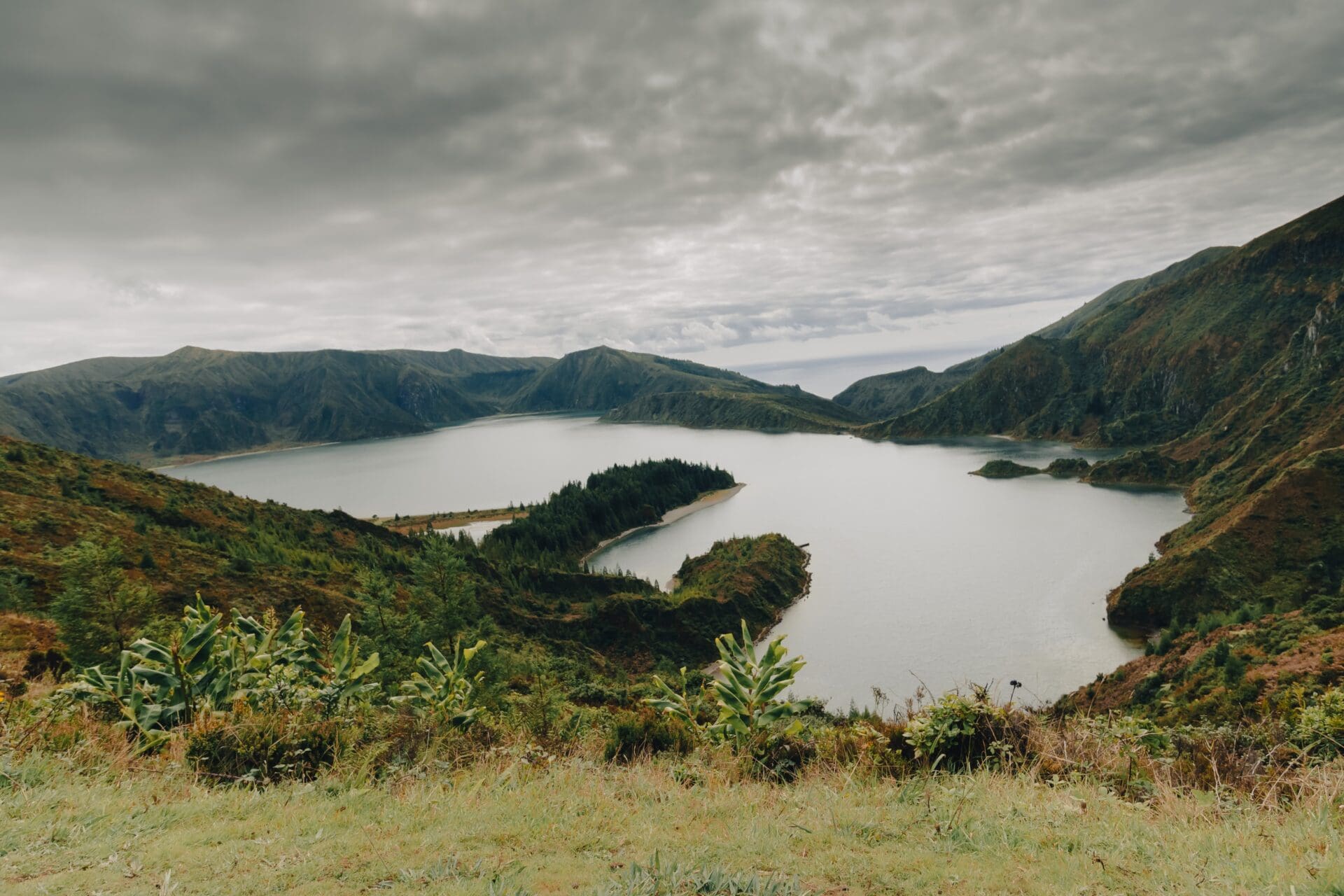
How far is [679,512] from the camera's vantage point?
438ft

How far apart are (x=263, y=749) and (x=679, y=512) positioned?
128 m

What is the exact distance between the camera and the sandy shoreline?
109 metres

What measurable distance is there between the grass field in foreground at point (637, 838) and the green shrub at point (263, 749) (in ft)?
1.15

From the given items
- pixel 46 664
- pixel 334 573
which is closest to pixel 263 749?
pixel 46 664

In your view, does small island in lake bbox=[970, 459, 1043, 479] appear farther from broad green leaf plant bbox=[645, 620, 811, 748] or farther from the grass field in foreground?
the grass field in foreground

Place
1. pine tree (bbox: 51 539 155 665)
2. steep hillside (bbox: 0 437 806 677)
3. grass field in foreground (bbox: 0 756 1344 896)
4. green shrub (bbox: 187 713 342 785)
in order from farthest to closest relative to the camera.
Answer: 1. steep hillside (bbox: 0 437 806 677)
2. pine tree (bbox: 51 539 155 665)
3. green shrub (bbox: 187 713 342 785)
4. grass field in foreground (bbox: 0 756 1344 896)

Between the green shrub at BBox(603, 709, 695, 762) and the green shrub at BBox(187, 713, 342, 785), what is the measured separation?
384 cm

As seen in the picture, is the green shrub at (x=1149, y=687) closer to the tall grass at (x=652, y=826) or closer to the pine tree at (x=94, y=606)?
the tall grass at (x=652, y=826)

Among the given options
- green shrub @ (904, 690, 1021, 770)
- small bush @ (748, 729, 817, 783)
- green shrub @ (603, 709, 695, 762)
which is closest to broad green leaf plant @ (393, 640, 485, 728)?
green shrub @ (603, 709, 695, 762)

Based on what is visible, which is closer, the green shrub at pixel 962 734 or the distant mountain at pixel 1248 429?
the green shrub at pixel 962 734

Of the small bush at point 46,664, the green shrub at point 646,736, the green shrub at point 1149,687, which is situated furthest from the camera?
the green shrub at point 1149,687

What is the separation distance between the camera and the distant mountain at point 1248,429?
2131 inches

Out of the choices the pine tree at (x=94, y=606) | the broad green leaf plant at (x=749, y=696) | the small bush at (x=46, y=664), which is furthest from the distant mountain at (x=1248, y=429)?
the small bush at (x=46, y=664)

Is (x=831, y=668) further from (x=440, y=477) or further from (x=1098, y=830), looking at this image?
(x=440, y=477)
